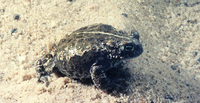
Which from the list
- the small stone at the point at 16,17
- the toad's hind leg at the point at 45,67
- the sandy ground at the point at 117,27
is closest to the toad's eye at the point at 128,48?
the sandy ground at the point at 117,27

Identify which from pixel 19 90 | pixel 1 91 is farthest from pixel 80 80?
pixel 1 91

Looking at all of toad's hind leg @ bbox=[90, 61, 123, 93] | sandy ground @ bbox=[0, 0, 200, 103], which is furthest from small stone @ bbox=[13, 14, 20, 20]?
toad's hind leg @ bbox=[90, 61, 123, 93]

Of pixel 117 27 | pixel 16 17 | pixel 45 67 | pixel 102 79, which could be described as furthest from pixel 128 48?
pixel 16 17

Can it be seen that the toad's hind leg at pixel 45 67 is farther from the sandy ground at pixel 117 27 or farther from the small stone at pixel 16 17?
the small stone at pixel 16 17

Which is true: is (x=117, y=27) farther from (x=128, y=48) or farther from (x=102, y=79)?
(x=102, y=79)

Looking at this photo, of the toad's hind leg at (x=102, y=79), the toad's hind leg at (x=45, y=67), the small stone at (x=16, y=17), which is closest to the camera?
the toad's hind leg at (x=102, y=79)

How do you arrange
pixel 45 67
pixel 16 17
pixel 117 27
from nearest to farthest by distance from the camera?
pixel 45 67 < pixel 117 27 < pixel 16 17

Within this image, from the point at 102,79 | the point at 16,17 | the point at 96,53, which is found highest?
the point at 16,17
